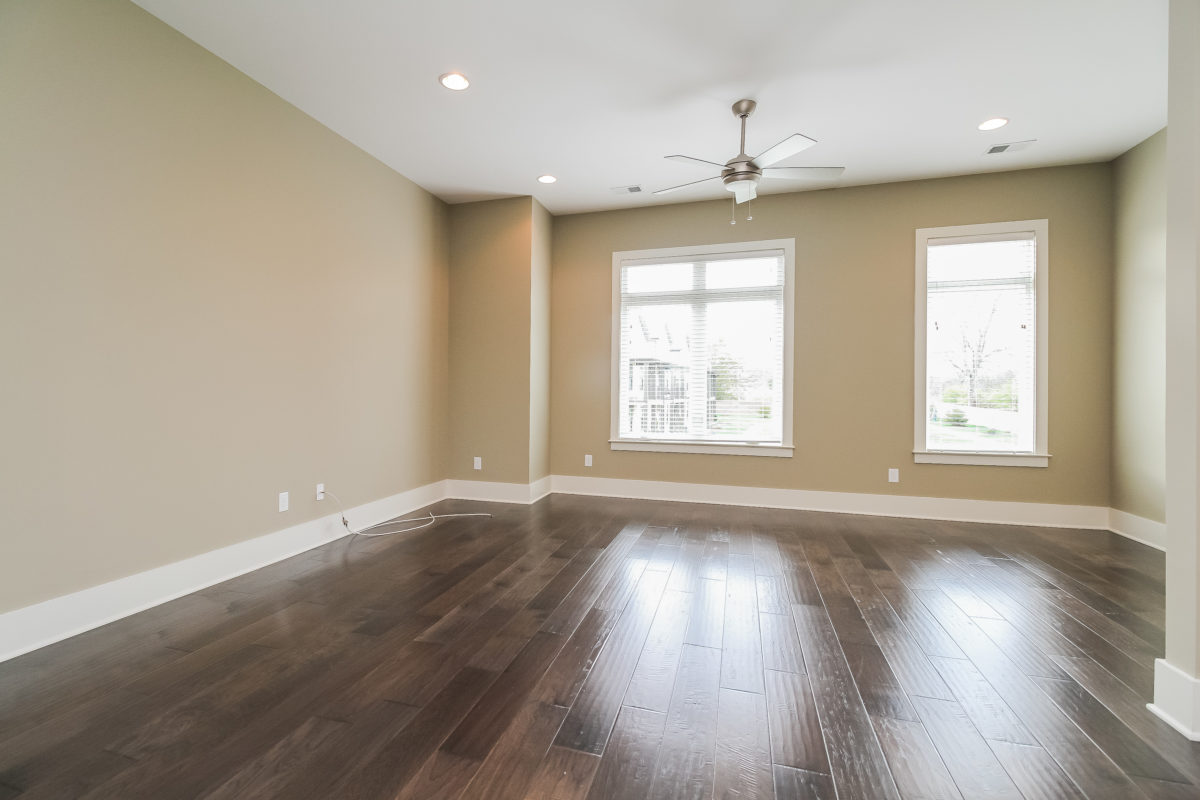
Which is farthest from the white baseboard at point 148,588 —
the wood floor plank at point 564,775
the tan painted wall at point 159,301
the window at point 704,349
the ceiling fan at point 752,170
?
the ceiling fan at point 752,170

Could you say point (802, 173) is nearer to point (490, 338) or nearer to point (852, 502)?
point (852, 502)

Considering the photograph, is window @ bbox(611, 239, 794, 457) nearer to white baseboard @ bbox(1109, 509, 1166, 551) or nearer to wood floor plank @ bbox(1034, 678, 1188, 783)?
white baseboard @ bbox(1109, 509, 1166, 551)

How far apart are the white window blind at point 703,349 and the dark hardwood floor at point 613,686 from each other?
196 cm

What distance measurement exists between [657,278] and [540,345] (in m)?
1.40

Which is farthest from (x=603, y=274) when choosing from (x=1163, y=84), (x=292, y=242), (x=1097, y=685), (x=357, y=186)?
(x=1097, y=685)

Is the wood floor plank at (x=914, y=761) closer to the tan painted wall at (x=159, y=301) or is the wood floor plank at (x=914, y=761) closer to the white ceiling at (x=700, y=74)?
the white ceiling at (x=700, y=74)

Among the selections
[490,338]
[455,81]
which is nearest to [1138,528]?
[490,338]

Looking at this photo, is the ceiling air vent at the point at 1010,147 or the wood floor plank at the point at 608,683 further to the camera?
the ceiling air vent at the point at 1010,147

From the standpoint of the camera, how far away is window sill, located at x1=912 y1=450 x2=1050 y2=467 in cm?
408

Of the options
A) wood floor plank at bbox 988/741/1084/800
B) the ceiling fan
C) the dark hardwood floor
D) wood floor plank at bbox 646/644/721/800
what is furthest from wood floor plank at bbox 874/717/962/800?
the ceiling fan

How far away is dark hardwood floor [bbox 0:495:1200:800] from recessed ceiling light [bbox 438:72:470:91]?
9.66 feet

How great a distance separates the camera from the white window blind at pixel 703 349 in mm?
4734

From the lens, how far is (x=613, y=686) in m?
1.79

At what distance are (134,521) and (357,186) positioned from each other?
265cm
